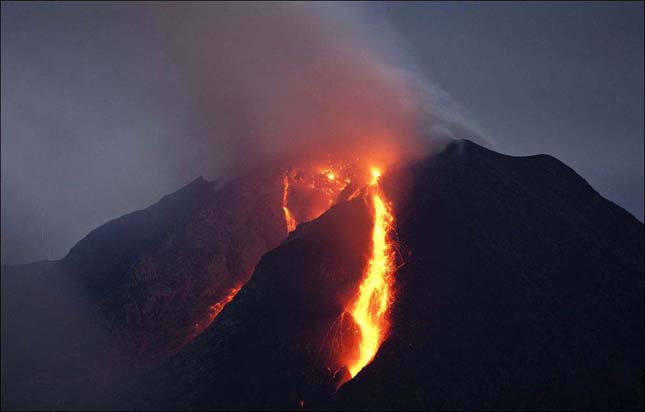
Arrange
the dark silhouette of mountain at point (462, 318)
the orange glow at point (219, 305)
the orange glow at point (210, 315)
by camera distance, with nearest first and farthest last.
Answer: the dark silhouette of mountain at point (462, 318) < the orange glow at point (210, 315) < the orange glow at point (219, 305)

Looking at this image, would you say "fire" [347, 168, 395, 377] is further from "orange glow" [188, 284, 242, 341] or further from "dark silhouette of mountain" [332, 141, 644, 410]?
"orange glow" [188, 284, 242, 341]

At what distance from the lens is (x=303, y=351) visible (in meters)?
34.5

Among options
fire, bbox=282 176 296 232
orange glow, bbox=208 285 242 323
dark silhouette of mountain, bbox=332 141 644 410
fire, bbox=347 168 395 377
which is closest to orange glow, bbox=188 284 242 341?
orange glow, bbox=208 285 242 323

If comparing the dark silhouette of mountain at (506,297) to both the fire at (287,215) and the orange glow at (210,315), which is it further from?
the orange glow at (210,315)

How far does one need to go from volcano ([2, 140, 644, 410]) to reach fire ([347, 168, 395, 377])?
0.19 metres

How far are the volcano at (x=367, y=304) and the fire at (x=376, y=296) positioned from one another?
194mm

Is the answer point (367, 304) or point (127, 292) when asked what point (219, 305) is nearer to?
point (127, 292)

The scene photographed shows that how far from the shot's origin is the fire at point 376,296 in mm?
35719

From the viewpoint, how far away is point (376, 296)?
39.2 m

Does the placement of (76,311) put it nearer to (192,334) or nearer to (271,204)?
Answer: (192,334)

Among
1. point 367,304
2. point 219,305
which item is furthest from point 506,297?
point 219,305

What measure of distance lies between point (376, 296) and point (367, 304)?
986mm

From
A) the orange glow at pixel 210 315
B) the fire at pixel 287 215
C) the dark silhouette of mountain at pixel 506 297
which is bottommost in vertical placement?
the dark silhouette of mountain at pixel 506 297

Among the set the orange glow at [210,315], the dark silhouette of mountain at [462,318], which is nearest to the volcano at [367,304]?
the dark silhouette of mountain at [462,318]
